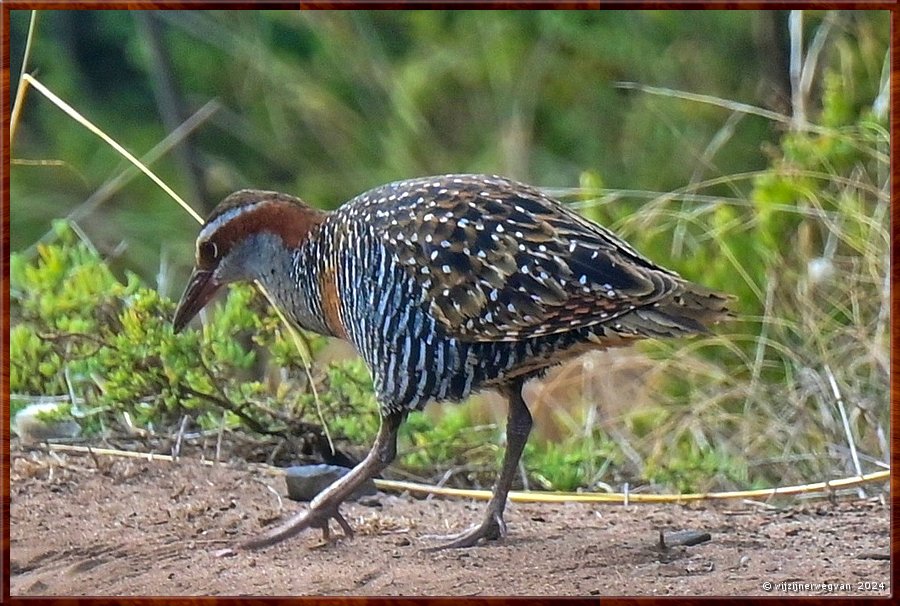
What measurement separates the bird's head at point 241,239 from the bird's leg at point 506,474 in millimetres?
468

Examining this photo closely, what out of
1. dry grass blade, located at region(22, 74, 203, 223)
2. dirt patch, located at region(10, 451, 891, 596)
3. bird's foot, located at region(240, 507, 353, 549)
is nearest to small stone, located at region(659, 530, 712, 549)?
dirt patch, located at region(10, 451, 891, 596)

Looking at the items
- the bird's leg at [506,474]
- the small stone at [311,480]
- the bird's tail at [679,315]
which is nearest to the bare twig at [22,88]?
the small stone at [311,480]

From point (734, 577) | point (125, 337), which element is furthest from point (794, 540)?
point (125, 337)

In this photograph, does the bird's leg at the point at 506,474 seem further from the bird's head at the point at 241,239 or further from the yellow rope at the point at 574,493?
the bird's head at the point at 241,239

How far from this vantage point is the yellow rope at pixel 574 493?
2.51 metres

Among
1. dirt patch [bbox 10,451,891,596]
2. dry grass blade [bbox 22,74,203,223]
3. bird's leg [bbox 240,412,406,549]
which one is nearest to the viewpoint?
dirt patch [bbox 10,451,891,596]

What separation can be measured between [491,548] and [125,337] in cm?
74

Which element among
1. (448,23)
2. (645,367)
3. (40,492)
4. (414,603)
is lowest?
(414,603)

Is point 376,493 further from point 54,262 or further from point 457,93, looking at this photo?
point 457,93

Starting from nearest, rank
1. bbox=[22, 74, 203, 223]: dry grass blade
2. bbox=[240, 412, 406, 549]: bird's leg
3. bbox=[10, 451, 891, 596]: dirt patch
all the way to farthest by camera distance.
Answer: bbox=[10, 451, 891, 596]: dirt patch → bbox=[240, 412, 406, 549]: bird's leg → bbox=[22, 74, 203, 223]: dry grass blade

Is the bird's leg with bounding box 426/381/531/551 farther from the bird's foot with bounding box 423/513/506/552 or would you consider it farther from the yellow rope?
the yellow rope

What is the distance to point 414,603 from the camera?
227 cm

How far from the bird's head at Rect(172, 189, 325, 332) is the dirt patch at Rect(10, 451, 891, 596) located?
1.04ft

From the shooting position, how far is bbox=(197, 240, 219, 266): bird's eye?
2.48m
